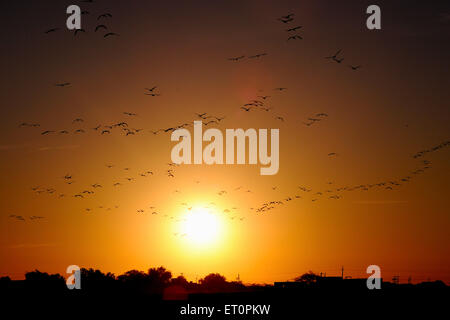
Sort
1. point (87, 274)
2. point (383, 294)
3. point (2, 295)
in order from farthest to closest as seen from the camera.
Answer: point (87, 274), point (383, 294), point (2, 295)

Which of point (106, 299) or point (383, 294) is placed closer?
point (106, 299)

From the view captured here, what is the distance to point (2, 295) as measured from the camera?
232ft

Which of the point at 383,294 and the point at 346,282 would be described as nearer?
the point at 383,294
